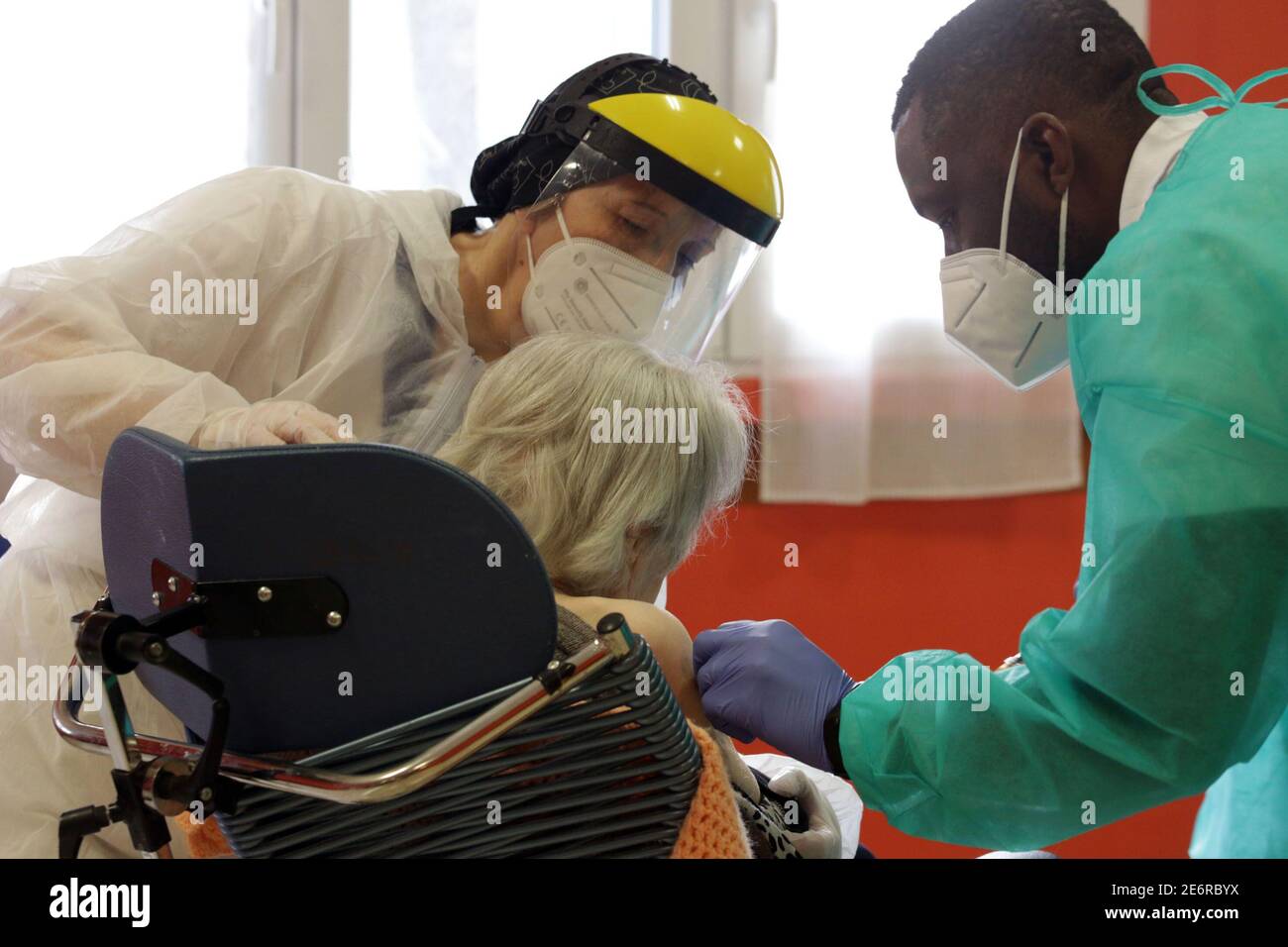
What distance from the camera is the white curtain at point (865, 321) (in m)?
2.34

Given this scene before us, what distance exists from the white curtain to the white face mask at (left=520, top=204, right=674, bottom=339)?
0.83 metres

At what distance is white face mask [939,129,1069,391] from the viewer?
1.31 metres

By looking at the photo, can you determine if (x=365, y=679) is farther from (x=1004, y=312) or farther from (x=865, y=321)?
(x=865, y=321)

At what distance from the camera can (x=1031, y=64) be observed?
4.10 ft

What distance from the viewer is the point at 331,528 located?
80cm

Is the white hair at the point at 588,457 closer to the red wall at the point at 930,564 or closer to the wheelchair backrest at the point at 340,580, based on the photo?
the wheelchair backrest at the point at 340,580

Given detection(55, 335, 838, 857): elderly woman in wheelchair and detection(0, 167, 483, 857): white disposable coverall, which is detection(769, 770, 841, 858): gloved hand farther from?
detection(0, 167, 483, 857): white disposable coverall

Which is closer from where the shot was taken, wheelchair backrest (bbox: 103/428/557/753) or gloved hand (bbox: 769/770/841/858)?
wheelchair backrest (bbox: 103/428/557/753)

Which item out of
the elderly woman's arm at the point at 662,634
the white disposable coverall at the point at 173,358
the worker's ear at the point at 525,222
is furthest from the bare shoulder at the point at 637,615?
the worker's ear at the point at 525,222

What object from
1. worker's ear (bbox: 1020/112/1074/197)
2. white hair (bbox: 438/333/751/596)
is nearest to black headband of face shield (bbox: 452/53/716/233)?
white hair (bbox: 438/333/751/596)

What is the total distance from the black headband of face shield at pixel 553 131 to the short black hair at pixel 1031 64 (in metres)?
0.39

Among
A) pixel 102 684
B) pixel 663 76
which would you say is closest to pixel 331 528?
pixel 102 684

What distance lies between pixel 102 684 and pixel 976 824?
0.75 meters
